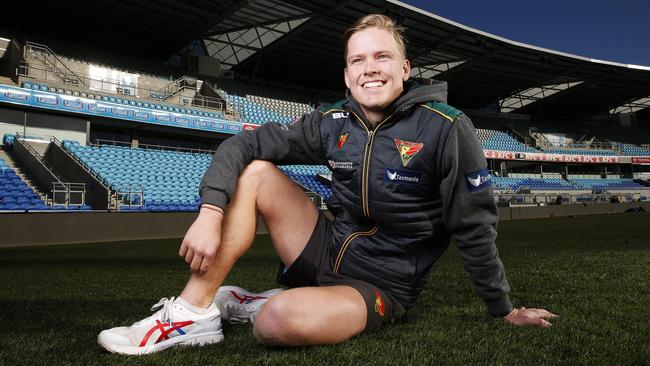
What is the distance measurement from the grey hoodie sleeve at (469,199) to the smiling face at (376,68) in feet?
1.13

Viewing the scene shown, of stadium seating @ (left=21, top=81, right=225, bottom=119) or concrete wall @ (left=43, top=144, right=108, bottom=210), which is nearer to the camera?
concrete wall @ (left=43, top=144, right=108, bottom=210)

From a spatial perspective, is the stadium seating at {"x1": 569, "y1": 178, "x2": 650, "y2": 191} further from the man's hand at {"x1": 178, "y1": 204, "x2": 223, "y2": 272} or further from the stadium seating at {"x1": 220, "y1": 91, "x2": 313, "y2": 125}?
the man's hand at {"x1": 178, "y1": 204, "x2": 223, "y2": 272}

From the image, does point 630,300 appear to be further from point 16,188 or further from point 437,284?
point 16,188

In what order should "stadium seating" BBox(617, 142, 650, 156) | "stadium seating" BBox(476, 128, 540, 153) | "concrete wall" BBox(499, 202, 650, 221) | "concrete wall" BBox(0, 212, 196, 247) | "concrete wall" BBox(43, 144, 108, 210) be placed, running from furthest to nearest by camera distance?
"stadium seating" BBox(617, 142, 650, 156) < "stadium seating" BBox(476, 128, 540, 153) < "concrete wall" BBox(499, 202, 650, 221) < "concrete wall" BBox(43, 144, 108, 210) < "concrete wall" BBox(0, 212, 196, 247)

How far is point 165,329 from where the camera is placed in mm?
1772

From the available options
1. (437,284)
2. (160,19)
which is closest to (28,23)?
(160,19)

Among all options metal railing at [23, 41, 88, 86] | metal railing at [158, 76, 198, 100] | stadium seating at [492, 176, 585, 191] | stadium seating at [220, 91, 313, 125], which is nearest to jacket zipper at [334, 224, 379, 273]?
metal railing at [23, 41, 88, 86]

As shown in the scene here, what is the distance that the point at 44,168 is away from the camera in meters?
15.6

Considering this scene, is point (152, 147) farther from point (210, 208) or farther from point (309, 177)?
point (210, 208)

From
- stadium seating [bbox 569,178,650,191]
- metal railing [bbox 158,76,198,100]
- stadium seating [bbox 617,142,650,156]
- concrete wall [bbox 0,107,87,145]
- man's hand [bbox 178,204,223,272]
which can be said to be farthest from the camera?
stadium seating [bbox 617,142,650,156]

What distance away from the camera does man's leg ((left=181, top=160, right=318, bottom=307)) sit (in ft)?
6.13

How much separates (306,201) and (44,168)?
16527 millimetres

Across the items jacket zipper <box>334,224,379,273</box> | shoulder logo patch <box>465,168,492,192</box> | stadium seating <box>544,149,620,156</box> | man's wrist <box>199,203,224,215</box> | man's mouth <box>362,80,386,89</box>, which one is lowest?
jacket zipper <box>334,224,379,273</box>

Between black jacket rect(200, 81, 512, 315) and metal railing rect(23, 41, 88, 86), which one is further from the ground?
metal railing rect(23, 41, 88, 86)
